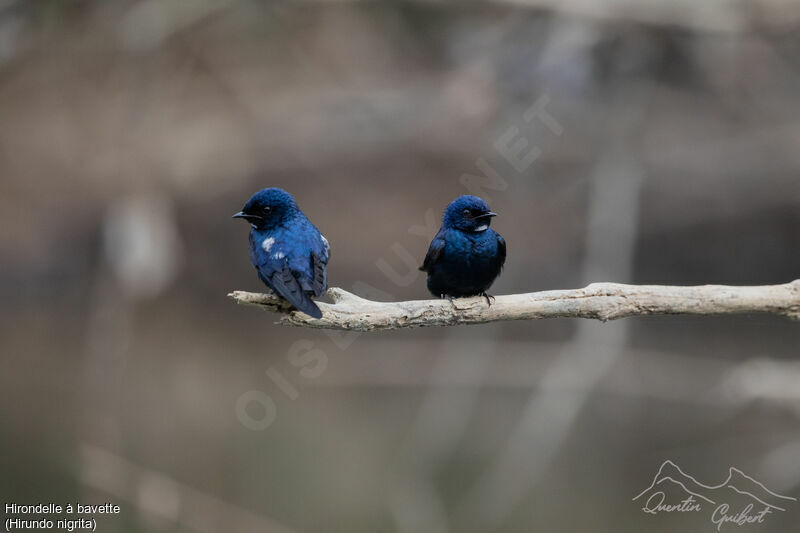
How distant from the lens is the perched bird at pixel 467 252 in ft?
11.6

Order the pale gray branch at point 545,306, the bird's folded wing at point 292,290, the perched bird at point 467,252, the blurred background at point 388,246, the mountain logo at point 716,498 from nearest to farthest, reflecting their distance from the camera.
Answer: the bird's folded wing at point 292,290 → the pale gray branch at point 545,306 → the perched bird at point 467,252 → the mountain logo at point 716,498 → the blurred background at point 388,246

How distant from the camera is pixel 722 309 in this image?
339 centimetres

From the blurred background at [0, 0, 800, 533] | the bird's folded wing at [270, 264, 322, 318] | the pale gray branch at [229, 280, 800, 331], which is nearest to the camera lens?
the bird's folded wing at [270, 264, 322, 318]

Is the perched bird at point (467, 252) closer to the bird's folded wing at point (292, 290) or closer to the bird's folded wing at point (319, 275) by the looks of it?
the bird's folded wing at point (319, 275)

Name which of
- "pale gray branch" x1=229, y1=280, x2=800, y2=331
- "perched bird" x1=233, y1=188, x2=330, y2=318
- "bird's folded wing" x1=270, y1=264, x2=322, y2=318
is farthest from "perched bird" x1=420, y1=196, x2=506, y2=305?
"bird's folded wing" x1=270, y1=264, x2=322, y2=318

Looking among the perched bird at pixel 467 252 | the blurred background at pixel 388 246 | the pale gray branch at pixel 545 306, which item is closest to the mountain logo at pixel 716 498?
the blurred background at pixel 388 246

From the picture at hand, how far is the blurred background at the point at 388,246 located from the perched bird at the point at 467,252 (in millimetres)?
3834

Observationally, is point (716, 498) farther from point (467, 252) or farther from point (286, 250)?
point (286, 250)

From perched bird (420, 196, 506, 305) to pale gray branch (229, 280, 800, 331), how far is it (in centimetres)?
16

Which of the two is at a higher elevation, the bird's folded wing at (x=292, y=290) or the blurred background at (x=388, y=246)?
the blurred background at (x=388, y=246)

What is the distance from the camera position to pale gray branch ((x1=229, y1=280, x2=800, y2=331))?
3180 millimetres

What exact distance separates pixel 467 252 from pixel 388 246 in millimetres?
8214

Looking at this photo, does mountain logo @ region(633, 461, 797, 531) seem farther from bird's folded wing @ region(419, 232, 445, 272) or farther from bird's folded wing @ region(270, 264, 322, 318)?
bird's folded wing @ region(270, 264, 322, 318)

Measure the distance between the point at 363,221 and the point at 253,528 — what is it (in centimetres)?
550
